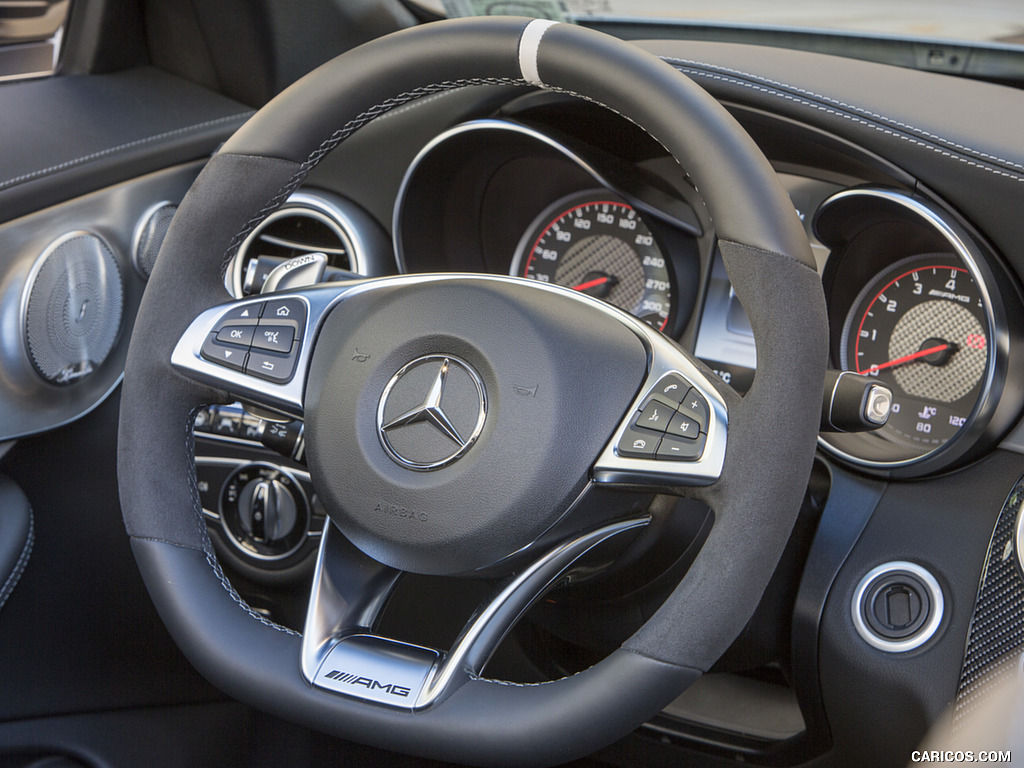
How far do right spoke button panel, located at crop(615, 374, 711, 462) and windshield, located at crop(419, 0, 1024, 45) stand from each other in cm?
62

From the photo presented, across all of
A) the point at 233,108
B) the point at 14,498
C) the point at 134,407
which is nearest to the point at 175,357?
the point at 134,407

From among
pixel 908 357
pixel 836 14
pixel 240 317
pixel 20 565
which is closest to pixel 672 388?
pixel 240 317

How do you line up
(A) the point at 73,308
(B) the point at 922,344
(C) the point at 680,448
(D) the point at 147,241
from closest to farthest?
(C) the point at 680,448 → (B) the point at 922,344 → (A) the point at 73,308 → (D) the point at 147,241

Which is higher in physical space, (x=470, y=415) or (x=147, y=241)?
(x=470, y=415)

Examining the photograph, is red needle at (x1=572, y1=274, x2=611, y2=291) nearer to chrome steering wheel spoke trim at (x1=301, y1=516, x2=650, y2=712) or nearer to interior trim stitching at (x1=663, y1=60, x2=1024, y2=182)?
interior trim stitching at (x1=663, y1=60, x2=1024, y2=182)

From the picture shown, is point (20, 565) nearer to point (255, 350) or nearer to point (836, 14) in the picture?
point (255, 350)

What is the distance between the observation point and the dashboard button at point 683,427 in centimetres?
79

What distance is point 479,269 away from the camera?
154cm

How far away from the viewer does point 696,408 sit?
80 cm

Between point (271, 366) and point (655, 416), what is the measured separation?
372mm

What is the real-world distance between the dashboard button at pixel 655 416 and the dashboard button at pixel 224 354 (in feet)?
1.26

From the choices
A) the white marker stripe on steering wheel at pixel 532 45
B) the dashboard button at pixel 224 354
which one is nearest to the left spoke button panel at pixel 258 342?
the dashboard button at pixel 224 354

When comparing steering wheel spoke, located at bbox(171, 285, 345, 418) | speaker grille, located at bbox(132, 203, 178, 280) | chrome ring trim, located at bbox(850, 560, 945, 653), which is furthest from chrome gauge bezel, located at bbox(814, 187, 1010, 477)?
speaker grille, located at bbox(132, 203, 178, 280)

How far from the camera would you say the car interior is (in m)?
0.79
